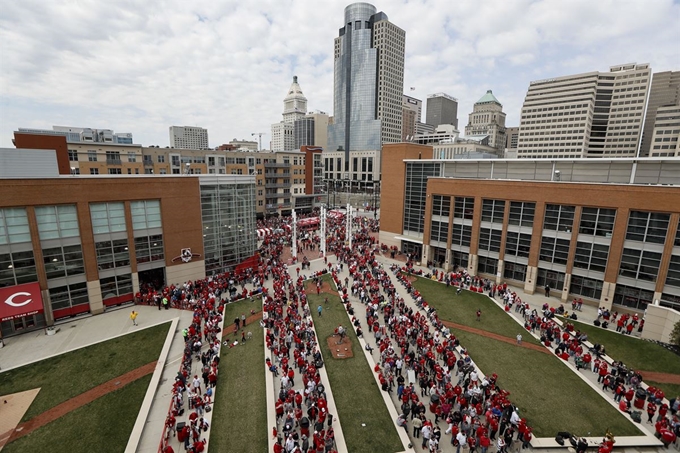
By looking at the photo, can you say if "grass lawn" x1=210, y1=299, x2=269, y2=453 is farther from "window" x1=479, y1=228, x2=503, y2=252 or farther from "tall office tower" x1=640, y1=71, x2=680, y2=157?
"tall office tower" x1=640, y1=71, x2=680, y2=157

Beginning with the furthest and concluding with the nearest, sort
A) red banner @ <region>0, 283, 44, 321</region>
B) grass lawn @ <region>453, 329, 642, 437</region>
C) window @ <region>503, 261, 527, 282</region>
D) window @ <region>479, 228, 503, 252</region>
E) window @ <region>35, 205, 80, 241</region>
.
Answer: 1. window @ <region>479, 228, 503, 252</region>
2. window @ <region>503, 261, 527, 282</region>
3. window @ <region>35, 205, 80, 241</region>
4. red banner @ <region>0, 283, 44, 321</region>
5. grass lawn @ <region>453, 329, 642, 437</region>

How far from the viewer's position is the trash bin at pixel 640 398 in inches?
645

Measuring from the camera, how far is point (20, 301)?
75.5ft

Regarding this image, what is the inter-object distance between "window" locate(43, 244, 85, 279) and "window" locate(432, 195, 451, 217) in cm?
3518

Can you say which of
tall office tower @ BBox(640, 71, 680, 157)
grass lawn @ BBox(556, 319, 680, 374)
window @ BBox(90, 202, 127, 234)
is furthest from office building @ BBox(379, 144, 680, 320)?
tall office tower @ BBox(640, 71, 680, 157)

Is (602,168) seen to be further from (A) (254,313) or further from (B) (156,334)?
(B) (156,334)

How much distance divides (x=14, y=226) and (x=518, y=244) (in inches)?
1666

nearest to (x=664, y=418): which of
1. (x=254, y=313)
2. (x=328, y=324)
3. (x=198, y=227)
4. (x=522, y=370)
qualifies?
(x=522, y=370)

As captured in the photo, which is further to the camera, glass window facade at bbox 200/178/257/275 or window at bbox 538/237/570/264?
glass window facade at bbox 200/178/257/275

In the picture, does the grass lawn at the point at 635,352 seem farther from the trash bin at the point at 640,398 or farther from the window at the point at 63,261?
the window at the point at 63,261

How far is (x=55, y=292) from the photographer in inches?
988

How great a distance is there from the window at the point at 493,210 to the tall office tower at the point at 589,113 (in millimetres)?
128888

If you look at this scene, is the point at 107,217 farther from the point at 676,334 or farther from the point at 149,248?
the point at 676,334

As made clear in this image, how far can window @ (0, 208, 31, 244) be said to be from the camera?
22703 millimetres
